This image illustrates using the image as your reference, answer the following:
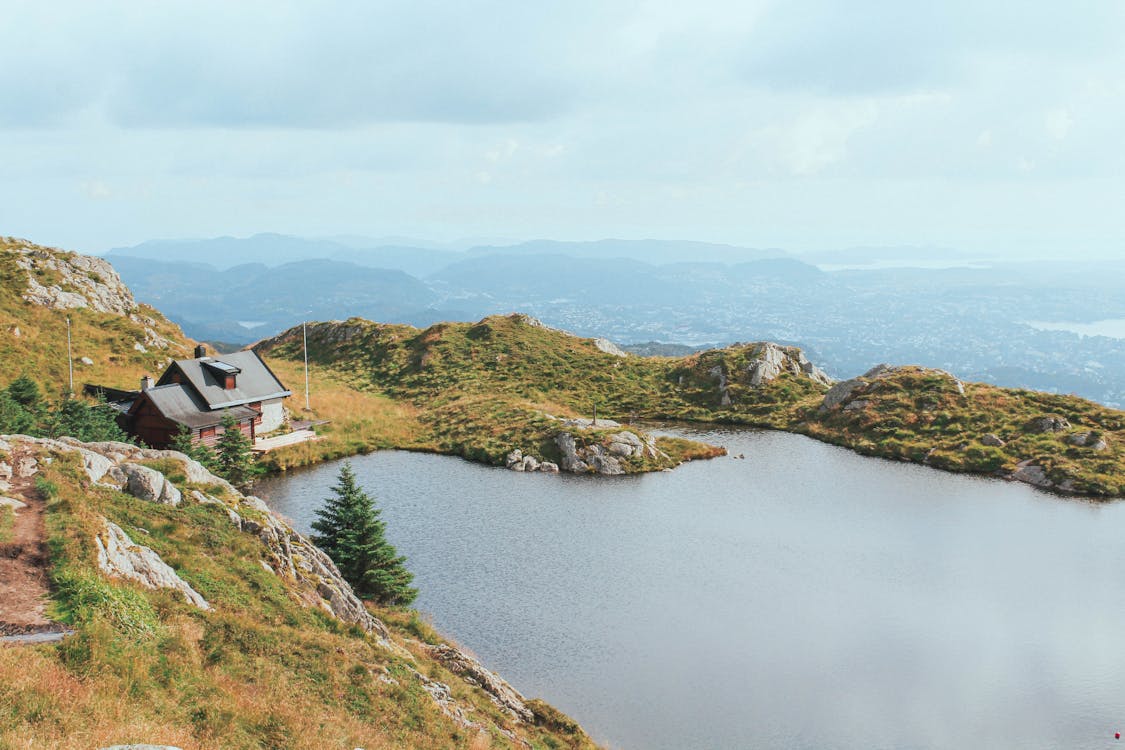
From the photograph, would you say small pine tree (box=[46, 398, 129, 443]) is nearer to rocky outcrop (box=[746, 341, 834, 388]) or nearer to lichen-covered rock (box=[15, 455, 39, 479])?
lichen-covered rock (box=[15, 455, 39, 479])

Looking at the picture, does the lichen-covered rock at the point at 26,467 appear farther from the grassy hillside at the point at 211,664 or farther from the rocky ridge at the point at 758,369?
the rocky ridge at the point at 758,369

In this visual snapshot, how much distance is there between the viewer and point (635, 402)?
8388cm

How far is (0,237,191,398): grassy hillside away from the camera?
67.4m

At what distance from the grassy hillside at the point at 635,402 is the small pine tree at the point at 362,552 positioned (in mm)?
26723

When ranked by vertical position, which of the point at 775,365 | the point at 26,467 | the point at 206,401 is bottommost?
the point at 206,401

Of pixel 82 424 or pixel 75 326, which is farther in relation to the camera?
pixel 75 326

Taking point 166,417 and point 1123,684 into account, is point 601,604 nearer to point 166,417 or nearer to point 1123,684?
point 1123,684

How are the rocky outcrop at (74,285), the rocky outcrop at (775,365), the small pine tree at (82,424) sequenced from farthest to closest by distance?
the rocky outcrop at (775,365), the rocky outcrop at (74,285), the small pine tree at (82,424)

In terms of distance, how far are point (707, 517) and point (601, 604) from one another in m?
15.1

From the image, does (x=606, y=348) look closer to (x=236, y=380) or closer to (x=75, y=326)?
(x=236, y=380)

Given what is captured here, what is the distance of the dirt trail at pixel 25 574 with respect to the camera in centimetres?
1677

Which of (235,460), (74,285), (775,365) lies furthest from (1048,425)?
(74,285)

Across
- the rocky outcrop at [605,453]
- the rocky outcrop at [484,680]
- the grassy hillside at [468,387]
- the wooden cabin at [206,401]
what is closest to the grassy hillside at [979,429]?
the grassy hillside at [468,387]

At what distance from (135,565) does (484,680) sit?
480 inches
